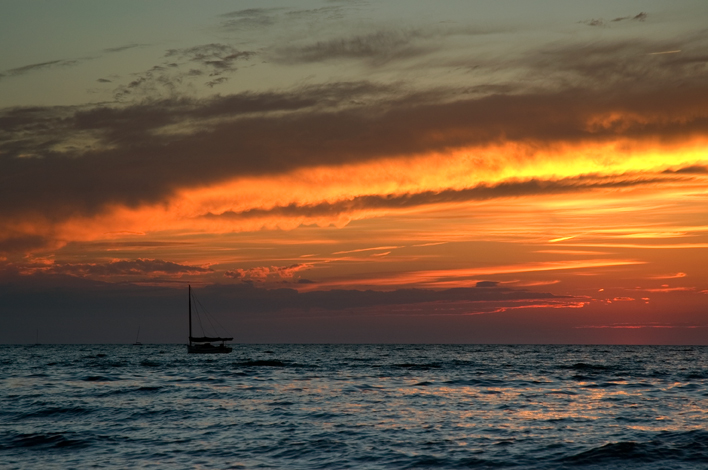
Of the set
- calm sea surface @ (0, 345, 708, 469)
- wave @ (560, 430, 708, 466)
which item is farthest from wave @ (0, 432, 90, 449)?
wave @ (560, 430, 708, 466)

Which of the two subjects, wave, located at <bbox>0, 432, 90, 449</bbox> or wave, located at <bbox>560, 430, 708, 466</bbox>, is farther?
wave, located at <bbox>0, 432, 90, 449</bbox>

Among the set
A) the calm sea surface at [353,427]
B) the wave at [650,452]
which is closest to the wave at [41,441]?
the calm sea surface at [353,427]

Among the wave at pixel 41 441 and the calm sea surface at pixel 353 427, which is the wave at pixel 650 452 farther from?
the wave at pixel 41 441

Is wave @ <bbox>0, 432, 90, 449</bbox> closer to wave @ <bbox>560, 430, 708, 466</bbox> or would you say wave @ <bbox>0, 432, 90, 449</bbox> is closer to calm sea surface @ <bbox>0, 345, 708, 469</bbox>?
calm sea surface @ <bbox>0, 345, 708, 469</bbox>

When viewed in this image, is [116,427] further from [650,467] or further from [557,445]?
[650,467]

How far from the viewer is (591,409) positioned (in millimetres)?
34594

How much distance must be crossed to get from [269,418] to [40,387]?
26282mm

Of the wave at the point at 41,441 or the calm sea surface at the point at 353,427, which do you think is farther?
the wave at the point at 41,441

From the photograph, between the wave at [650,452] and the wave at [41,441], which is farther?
the wave at [41,441]

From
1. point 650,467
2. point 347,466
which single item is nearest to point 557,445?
point 650,467

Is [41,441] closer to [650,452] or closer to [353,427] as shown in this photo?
[353,427]

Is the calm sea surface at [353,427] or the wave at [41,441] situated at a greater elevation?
the wave at [41,441]

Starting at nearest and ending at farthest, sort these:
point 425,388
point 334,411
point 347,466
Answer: point 347,466 → point 334,411 → point 425,388

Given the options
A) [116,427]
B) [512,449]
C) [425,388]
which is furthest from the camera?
[425,388]
